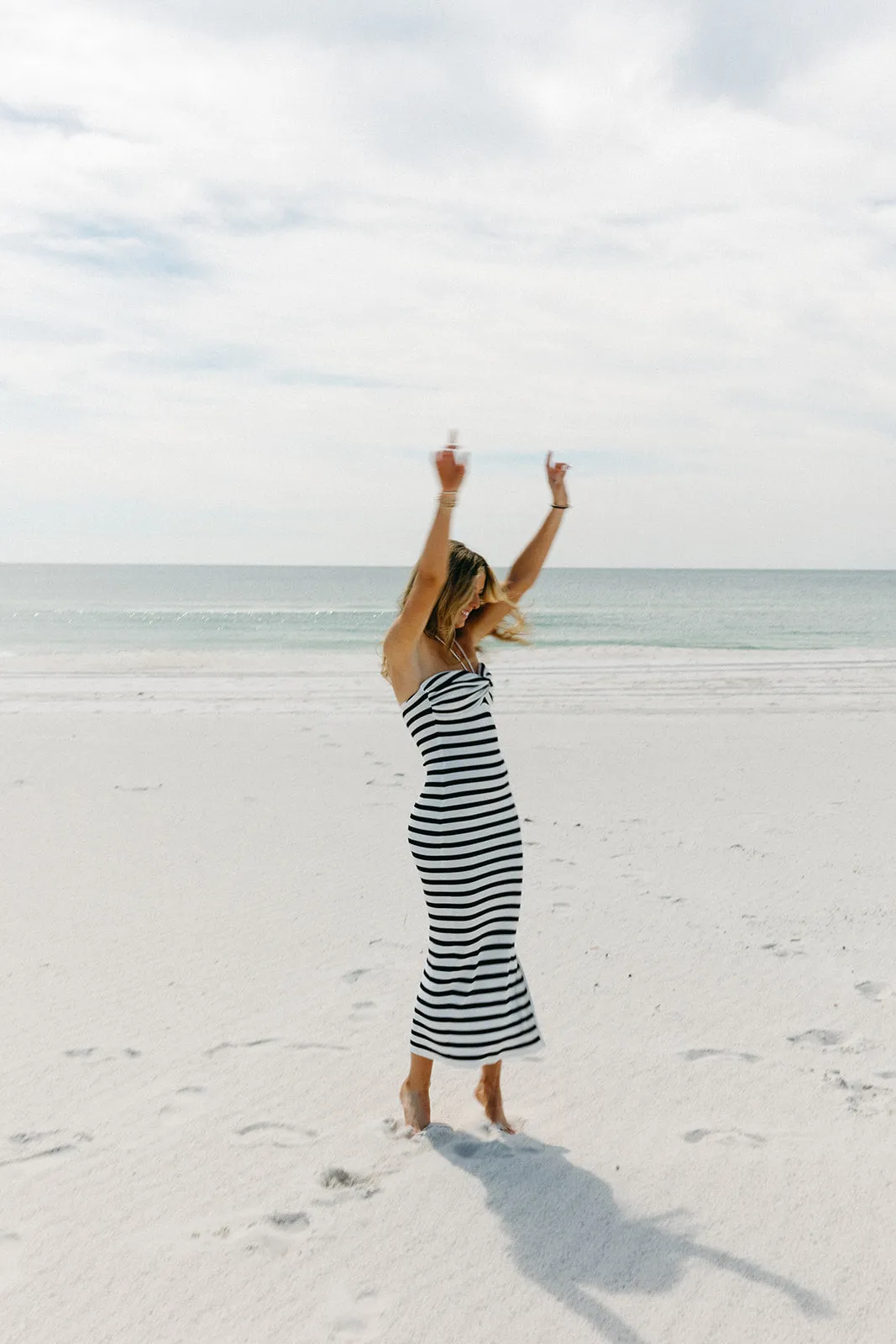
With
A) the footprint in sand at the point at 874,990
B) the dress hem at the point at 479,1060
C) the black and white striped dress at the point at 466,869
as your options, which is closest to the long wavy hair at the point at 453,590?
the black and white striped dress at the point at 466,869

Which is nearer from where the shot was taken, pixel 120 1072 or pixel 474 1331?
pixel 474 1331

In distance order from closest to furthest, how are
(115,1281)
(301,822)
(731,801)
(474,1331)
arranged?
(474,1331) → (115,1281) → (301,822) → (731,801)

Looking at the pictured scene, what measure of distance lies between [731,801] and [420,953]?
3977mm

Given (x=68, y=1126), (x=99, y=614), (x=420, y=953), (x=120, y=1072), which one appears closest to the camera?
(x=68, y=1126)

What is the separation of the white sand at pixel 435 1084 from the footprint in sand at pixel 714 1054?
12mm

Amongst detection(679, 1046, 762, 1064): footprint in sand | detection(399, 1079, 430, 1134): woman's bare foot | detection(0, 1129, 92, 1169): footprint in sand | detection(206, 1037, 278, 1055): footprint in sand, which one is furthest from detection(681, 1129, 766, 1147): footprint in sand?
detection(0, 1129, 92, 1169): footprint in sand

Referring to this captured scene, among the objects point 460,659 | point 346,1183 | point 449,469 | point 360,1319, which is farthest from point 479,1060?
point 449,469

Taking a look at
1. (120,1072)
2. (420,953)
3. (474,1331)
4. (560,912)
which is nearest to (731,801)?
(560,912)

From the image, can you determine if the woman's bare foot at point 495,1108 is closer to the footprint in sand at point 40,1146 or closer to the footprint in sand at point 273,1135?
the footprint in sand at point 273,1135

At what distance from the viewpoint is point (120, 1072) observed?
3713 mm

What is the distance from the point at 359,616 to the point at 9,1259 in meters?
49.6

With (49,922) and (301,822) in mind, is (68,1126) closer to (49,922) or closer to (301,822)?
(49,922)

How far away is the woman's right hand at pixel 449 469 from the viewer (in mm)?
3119

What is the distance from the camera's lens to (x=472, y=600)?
3.29 metres
